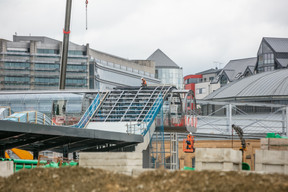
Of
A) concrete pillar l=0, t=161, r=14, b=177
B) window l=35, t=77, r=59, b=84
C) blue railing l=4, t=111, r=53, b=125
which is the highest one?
window l=35, t=77, r=59, b=84

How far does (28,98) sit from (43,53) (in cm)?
5652

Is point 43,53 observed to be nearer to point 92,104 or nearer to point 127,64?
point 127,64

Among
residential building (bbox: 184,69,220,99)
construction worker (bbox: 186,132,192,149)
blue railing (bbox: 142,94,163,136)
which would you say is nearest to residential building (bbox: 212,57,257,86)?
residential building (bbox: 184,69,220,99)

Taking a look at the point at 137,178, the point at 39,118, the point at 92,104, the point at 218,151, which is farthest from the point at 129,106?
the point at 137,178

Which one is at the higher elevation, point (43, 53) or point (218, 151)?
point (43, 53)

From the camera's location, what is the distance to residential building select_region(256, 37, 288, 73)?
13918cm

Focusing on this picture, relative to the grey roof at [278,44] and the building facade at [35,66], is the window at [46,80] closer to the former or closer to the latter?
the building facade at [35,66]

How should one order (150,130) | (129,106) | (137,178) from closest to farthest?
(137,178)
(150,130)
(129,106)

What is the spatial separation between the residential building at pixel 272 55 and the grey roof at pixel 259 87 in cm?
3935

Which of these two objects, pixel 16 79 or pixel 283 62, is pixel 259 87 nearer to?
pixel 16 79

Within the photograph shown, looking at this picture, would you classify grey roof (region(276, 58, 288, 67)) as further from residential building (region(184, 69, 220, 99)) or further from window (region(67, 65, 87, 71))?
window (region(67, 65, 87, 71))

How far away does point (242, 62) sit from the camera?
Answer: 550 ft

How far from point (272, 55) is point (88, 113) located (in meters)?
93.3

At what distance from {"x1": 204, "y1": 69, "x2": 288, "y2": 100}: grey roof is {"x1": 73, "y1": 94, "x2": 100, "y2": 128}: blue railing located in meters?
40.0
